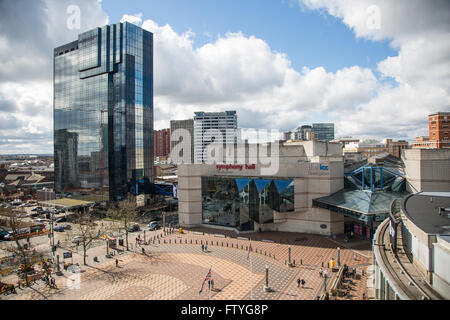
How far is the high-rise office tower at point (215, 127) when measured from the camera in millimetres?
165750

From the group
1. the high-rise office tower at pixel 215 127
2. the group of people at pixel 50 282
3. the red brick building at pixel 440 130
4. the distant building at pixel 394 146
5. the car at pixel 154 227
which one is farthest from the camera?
the high-rise office tower at pixel 215 127

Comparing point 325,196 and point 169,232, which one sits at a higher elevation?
point 325,196

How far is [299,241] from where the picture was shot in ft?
123

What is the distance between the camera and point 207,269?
28.6 metres

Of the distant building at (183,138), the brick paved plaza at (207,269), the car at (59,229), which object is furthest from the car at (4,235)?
the distant building at (183,138)

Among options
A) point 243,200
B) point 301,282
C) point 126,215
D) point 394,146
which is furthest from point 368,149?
point 126,215

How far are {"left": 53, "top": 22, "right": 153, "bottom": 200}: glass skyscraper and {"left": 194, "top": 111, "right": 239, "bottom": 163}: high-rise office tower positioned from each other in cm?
10174

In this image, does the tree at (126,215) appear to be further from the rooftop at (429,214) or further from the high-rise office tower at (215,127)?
the high-rise office tower at (215,127)

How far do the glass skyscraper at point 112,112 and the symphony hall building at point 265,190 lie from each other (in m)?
18.3

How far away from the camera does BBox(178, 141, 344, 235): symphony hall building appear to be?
41.1 m
